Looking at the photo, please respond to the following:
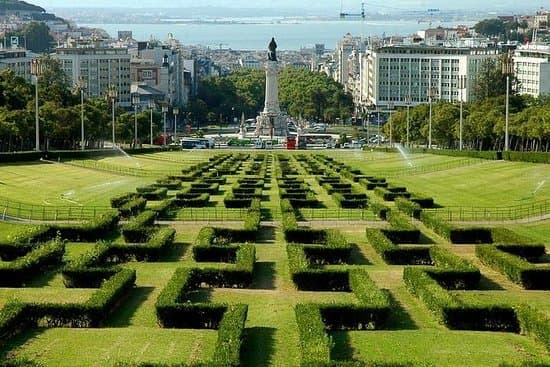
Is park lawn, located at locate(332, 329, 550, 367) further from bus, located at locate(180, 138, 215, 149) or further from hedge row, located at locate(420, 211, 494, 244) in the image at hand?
bus, located at locate(180, 138, 215, 149)

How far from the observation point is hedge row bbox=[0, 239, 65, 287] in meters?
34.6

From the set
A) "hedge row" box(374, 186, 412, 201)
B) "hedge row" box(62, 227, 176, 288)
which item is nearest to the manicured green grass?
"hedge row" box(374, 186, 412, 201)

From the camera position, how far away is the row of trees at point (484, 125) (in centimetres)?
10106

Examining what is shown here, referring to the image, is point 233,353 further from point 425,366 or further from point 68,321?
point 68,321

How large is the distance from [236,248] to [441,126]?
307 ft

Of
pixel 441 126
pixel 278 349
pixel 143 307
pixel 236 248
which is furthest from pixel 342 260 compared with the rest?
pixel 441 126

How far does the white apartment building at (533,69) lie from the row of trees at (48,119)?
293ft

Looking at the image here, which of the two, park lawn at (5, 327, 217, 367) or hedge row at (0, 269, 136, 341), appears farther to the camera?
hedge row at (0, 269, 136, 341)

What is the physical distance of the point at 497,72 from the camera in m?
170

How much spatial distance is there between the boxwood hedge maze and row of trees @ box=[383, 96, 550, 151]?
51197 mm

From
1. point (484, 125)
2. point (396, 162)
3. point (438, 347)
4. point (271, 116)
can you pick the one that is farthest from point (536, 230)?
point (271, 116)

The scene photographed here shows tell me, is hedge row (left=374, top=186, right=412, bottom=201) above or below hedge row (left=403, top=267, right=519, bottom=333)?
above

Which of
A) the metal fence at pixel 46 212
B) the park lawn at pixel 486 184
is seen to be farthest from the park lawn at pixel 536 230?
the metal fence at pixel 46 212

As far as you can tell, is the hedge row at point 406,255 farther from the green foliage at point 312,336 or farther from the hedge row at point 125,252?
the green foliage at point 312,336
